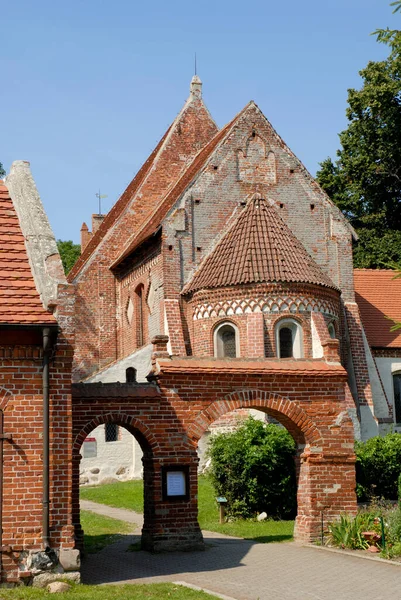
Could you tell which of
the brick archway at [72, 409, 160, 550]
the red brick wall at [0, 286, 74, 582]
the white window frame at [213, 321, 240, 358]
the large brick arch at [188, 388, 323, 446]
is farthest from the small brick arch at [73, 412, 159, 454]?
the white window frame at [213, 321, 240, 358]

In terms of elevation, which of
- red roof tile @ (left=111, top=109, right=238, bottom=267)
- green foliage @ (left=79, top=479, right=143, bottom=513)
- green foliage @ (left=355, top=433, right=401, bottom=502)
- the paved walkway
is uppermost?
red roof tile @ (left=111, top=109, right=238, bottom=267)

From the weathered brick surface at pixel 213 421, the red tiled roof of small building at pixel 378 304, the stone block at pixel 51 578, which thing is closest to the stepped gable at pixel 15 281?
the weathered brick surface at pixel 213 421

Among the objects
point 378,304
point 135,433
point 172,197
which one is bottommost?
point 135,433

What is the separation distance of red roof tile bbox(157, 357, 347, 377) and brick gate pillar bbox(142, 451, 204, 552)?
5.30 feet

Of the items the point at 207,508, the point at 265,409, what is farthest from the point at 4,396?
the point at 207,508

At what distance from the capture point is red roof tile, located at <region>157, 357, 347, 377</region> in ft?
52.1

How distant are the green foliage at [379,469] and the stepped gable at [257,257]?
5.28 m

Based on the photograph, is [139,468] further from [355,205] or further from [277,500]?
[355,205]

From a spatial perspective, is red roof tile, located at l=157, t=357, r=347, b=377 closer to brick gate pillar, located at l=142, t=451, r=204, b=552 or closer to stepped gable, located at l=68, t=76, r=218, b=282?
brick gate pillar, located at l=142, t=451, r=204, b=552

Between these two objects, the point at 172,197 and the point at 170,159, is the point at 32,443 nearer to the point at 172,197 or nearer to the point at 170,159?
the point at 172,197

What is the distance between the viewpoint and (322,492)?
16219 mm

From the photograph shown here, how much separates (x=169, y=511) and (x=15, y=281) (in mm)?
5194

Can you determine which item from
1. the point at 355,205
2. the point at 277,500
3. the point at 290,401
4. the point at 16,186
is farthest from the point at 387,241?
the point at 16,186

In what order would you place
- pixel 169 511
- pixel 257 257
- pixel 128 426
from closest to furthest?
1. pixel 169 511
2. pixel 128 426
3. pixel 257 257
